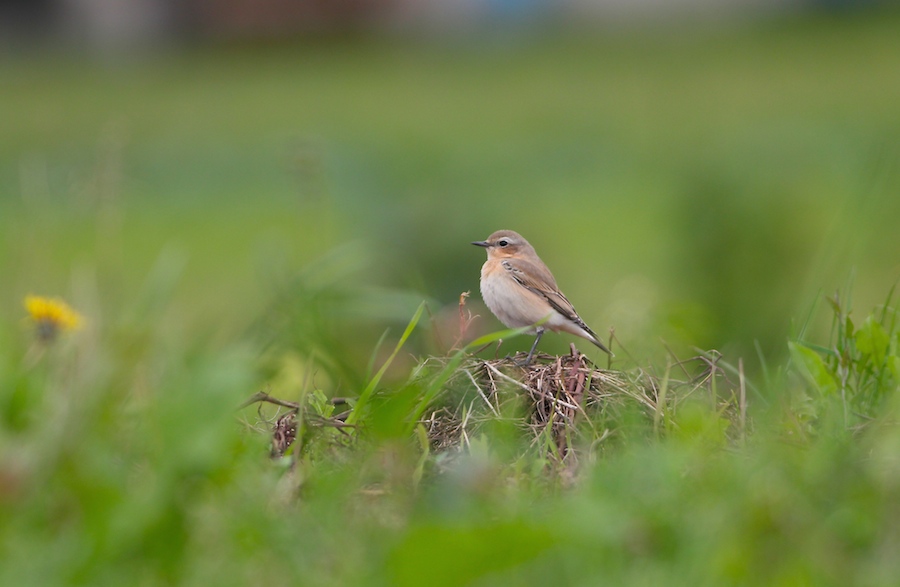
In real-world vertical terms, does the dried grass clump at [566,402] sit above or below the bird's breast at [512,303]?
above

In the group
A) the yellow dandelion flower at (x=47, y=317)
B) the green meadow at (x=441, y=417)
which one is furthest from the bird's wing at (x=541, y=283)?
the yellow dandelion flower at (x=47, y=317)

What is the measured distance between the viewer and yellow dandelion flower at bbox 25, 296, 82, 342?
4.66 metres

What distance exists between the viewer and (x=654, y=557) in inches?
107

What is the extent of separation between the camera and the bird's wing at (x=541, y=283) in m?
6.27

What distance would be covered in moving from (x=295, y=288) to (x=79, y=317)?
1.09 metres

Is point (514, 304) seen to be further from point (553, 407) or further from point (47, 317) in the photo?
point (47, 317)

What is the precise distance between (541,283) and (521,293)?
21 centimetres

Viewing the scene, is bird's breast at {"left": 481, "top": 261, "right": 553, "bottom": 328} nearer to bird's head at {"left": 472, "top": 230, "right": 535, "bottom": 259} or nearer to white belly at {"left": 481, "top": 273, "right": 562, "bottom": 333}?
white belly at {"left": 481, "top": 273, "right": 562, "bottom": 333}

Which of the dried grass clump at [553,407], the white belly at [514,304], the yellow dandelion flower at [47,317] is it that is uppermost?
the dried grass clump at [553,407]

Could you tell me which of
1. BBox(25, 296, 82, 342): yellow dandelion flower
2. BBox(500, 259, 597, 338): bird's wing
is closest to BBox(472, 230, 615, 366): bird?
BBox(500, 259, 597, 338): bird's wing

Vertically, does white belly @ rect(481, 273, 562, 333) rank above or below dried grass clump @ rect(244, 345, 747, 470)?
below

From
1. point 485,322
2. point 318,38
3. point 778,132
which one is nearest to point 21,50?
point 318,38

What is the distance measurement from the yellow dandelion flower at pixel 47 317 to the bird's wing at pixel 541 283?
8.33 feet

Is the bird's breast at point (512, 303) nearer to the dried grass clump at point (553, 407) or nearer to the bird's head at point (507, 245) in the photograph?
the bird's head at point (507, 245)
